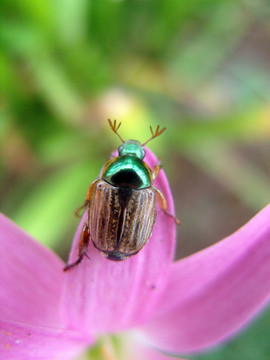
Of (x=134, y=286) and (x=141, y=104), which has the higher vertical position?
(x=141, y=104)

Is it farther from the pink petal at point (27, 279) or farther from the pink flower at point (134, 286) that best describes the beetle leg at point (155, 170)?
the pink petal at point (27, 279)

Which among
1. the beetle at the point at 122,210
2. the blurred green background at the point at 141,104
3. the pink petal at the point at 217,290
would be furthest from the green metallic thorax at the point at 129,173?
the blurred green background at the point at 141,104

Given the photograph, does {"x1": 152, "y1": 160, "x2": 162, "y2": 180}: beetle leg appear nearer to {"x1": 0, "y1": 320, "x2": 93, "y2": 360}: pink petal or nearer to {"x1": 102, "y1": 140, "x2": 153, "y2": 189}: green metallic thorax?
{"x1": 102, "y1": 140, "x2": 153, "y2": 189}: green metallic thorax

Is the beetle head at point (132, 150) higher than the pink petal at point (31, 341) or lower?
higher

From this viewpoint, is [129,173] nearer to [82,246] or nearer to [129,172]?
[129,172]

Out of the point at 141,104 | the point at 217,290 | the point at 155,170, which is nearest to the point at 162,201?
the point at 155,170

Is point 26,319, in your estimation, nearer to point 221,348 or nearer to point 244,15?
point 221,348

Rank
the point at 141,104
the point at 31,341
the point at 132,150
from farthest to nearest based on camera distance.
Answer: the point at 141,104 < the point at 132,150 < the point at 31,341
